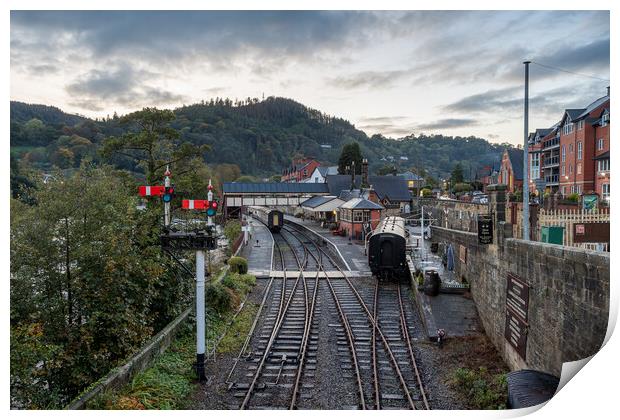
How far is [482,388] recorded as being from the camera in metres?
8.49

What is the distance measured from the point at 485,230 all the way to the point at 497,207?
69 cm

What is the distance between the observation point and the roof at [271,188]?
43.2 m

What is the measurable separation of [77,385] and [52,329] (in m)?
1.30

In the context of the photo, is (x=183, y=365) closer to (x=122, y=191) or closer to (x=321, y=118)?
(x=122, y=191)

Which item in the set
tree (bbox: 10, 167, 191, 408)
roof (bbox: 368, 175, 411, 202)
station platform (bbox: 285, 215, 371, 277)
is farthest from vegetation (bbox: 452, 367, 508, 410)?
roof (bbox: 368, 175, 411, 202)

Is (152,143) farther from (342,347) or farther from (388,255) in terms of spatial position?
(342,347)

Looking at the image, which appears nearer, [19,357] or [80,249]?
[19,357]

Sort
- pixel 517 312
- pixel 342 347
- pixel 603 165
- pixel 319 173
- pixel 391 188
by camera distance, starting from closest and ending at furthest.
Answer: pixel 517 312, pixel 342 347, pixel 603 165, pixel 391 188, pixel 319 173

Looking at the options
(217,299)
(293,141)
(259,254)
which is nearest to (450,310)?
(217,299)

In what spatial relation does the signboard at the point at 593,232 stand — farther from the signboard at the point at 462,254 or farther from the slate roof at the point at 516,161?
the slate roof at the point at 516,161

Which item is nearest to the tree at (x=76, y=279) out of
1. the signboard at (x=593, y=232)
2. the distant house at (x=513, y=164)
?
the signboard at (x=593, y=232)

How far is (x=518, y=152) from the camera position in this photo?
160 feet

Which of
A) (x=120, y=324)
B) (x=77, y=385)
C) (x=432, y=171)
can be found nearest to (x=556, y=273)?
(x=120, y=324)

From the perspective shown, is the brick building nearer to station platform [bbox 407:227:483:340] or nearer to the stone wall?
station platform [bbox 407:227:483:340]
